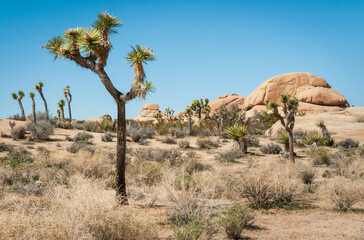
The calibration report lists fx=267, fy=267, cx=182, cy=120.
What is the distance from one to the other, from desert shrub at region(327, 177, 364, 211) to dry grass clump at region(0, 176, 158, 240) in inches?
213

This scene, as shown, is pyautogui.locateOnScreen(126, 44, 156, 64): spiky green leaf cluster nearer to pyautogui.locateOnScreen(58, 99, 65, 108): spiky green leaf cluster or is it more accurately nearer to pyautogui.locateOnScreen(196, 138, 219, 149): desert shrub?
pyautogui.locateOnScreen(196, 138, 219, 149): desert shrub

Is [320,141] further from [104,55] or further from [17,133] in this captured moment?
[17,133]

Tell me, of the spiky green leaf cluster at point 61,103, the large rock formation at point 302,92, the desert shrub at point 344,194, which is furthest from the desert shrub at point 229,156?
the large rock formation at point 302,92

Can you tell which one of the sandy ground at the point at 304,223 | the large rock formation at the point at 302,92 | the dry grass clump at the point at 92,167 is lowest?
the sandy ground at the point at 304,223

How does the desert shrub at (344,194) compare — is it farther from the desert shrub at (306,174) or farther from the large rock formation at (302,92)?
the large rock formation at (302,92)

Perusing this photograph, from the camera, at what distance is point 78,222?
352 centimetres

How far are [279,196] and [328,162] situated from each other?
10.1 m

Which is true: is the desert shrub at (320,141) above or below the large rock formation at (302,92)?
below

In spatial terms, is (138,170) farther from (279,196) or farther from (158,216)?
(279,196)

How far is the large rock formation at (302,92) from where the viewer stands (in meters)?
52.2

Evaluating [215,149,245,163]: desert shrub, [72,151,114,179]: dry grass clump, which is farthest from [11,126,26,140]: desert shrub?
[215,149,245,163]: desert shrub

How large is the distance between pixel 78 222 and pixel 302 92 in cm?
5754

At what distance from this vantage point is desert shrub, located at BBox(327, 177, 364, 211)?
7027mm

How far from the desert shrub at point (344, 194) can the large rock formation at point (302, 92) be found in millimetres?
46733
